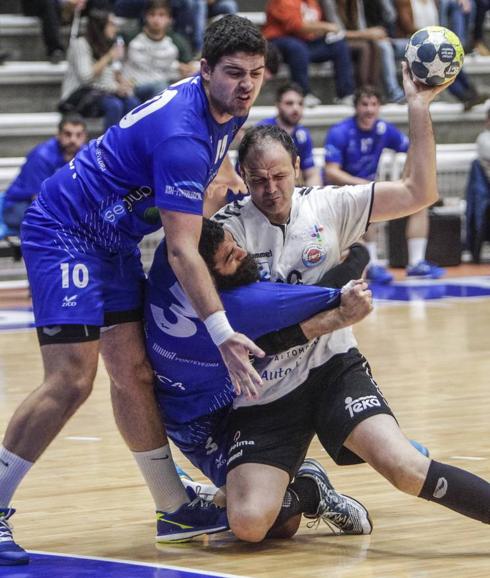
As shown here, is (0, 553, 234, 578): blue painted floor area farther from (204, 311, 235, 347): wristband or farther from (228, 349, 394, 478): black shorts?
(204, 311, 235, 347): wristband

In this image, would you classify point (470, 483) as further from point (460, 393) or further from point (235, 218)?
point (460, 393)

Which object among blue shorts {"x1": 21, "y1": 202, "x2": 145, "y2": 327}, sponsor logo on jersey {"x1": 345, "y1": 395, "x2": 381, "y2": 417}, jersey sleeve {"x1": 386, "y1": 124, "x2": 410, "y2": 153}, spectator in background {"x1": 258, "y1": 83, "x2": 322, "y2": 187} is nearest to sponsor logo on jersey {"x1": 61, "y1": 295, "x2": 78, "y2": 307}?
blue shorts {"x1": 21, "y1": 202, "x2": 145, "y2": 327}

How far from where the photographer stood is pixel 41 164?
1066 centimetres

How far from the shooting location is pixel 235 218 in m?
4.42

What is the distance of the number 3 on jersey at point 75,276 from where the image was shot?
13.6 ft

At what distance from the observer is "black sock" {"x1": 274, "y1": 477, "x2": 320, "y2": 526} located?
4207 mm

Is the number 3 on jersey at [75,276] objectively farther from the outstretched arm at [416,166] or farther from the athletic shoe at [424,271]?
the athletic shoe at [424,271]

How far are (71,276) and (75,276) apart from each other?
12 millimetres

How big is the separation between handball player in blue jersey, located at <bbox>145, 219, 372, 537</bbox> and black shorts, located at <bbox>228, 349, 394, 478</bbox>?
4.3 inches

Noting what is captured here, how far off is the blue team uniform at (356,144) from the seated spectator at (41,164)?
232cm

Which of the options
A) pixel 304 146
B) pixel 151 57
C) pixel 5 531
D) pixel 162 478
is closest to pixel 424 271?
pixel 304 146

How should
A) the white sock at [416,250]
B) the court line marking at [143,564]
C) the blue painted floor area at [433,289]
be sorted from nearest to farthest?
the court line marking at [143,564] < the blue painted floor area at [433,289] < the white sock at [416,250]

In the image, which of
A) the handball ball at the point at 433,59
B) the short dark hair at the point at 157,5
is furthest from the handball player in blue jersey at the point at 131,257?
the short dark hair at the point at 157,5

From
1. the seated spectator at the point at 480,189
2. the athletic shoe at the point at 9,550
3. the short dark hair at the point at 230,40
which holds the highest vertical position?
the short dark hair at the point at 230,40
